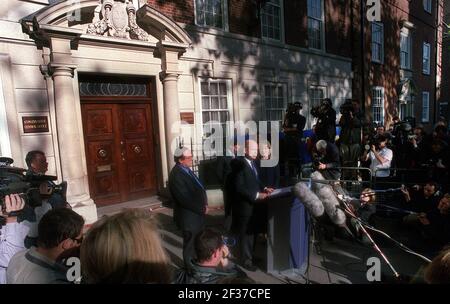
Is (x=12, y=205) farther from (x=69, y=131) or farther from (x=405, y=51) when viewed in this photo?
(x=405, y=51)

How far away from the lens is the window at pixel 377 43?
48.5 ft

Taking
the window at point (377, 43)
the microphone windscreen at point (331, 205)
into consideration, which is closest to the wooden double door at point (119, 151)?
the microphone windscreen at point (331, 205)

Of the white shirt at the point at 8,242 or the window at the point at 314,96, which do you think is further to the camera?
the window at the point at 314,96

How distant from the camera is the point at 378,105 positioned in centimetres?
1555

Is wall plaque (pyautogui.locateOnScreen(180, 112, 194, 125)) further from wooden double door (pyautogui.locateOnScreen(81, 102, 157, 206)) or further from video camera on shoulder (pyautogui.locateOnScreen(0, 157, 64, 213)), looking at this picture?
video camera on shoulder (pyautogui.locateOnScreen(0, 157, 64, 213))

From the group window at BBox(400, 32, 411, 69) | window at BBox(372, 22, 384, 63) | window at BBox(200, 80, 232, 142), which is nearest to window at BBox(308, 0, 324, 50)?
window at BBox(372, 22, 384, 63)

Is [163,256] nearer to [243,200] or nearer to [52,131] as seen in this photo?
[243,200]

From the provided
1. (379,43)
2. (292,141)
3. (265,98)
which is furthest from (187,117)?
(379,43)

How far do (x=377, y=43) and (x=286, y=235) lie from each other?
14726 millimetres

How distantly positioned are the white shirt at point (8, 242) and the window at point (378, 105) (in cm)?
1561

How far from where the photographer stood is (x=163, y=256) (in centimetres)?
149

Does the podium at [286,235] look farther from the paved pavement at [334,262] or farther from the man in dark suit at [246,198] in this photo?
the man in dark suit at [246,198]

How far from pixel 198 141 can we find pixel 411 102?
16.0 metres
